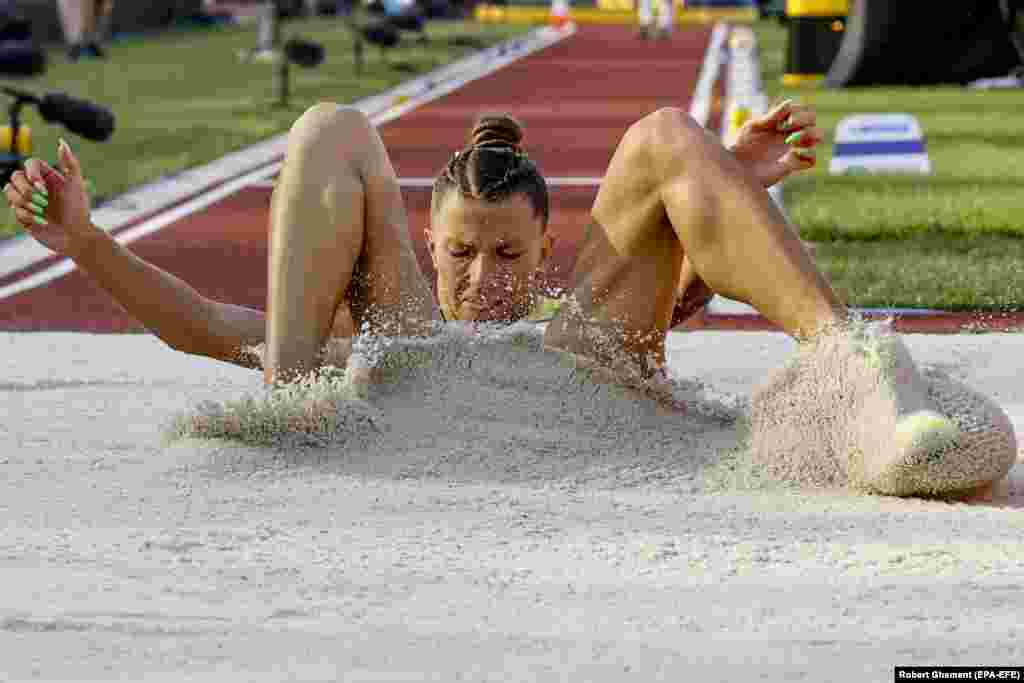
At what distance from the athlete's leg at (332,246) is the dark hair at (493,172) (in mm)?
146

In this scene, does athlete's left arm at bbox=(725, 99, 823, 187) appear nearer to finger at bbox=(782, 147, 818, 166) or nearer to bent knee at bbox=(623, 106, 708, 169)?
finger at bbox=(782, 147, 818, 166)

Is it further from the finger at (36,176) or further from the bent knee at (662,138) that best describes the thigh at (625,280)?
the finger at (36,176)

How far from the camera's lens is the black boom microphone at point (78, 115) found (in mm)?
11773

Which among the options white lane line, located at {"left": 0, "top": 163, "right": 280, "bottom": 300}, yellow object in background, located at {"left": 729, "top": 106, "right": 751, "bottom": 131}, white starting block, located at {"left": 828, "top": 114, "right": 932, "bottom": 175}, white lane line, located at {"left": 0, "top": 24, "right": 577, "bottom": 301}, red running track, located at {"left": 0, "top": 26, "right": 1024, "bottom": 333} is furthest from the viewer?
Result: yellow object in background, located at {"left": 729, "top": 106, "right": 751, "bottom": 131}

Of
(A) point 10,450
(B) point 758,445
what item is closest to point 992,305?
(B) point 758,445

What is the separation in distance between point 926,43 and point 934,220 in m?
10.3

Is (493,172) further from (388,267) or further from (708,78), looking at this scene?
(708,78)

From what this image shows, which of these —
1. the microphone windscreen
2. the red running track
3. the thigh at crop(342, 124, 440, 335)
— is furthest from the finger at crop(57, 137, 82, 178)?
the microphone windscreen

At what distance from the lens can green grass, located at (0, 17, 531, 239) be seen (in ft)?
53.2

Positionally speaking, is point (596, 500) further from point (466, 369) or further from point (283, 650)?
point (283, 650)

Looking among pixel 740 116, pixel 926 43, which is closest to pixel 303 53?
pixel 926 43

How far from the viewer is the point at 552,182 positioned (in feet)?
45.9

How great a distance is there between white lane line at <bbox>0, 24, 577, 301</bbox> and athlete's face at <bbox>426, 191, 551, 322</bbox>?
3.29 meters

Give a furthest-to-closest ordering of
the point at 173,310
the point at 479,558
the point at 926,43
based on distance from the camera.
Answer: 1. the point at 926,43
2. the point at 173,310
3. the point at 479,558
